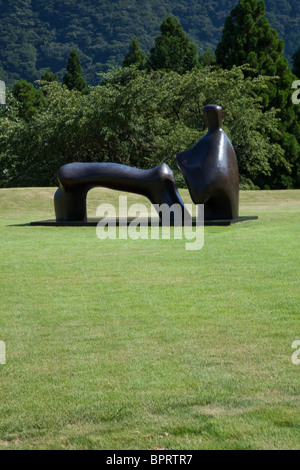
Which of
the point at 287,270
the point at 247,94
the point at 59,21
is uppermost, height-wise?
the point at 59,21

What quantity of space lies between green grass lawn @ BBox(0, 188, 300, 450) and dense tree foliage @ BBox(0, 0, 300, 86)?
6448cm

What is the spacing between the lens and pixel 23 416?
351cm

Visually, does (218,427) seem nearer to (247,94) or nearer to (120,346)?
(120,346)

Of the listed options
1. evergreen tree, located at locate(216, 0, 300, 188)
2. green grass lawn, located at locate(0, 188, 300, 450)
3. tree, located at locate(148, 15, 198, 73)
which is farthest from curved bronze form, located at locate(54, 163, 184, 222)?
tree, located at locate(148, 15, 198, 73)

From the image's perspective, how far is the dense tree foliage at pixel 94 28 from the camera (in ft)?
241

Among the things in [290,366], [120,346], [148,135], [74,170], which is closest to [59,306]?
[120,346]

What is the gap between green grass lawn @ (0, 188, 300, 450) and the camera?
3305 millimetres

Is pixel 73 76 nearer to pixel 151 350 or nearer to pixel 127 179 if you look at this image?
pixel 127 179

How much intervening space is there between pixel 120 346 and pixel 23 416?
1389 millimetres

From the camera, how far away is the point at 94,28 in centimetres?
7906

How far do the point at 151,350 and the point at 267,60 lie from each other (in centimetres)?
3172

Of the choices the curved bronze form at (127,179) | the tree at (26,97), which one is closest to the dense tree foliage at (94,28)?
the tree at (26,97)

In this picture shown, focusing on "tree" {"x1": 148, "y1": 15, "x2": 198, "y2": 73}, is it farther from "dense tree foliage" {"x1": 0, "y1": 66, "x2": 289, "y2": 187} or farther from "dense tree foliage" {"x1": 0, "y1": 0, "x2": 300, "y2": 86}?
"dense tree foliage" {"x1": 0, "y1": 0, "x2": 300, "y2": 86}

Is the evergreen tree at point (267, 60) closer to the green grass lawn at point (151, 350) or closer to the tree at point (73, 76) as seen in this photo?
the tree at point (73, 76)
